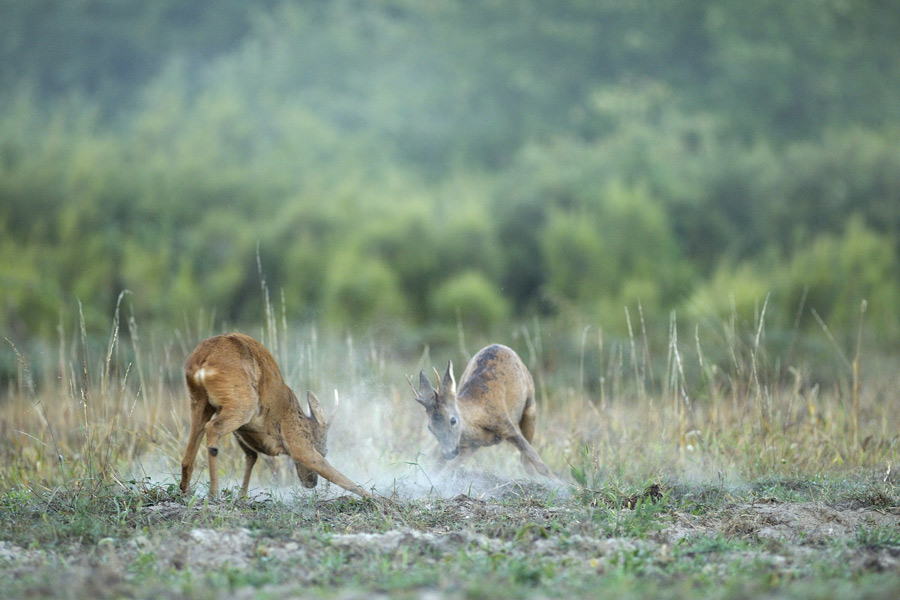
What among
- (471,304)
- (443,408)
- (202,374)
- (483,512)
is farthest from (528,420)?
(471,304)

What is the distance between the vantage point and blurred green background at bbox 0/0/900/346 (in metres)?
21.0

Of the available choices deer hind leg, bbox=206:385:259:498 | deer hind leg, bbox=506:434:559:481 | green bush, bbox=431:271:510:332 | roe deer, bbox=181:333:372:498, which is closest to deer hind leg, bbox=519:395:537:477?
deer hind leg, bbox=506:434:559:481

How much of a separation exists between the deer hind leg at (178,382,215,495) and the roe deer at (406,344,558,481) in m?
1.40

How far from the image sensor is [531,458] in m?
6.78

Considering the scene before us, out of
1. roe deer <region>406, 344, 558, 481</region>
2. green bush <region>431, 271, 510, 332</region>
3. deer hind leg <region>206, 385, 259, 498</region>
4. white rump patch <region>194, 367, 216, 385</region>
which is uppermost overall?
white rump patch <region>194, 367, 216, 385</region>

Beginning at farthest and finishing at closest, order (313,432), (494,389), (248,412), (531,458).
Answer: (494,389) < (531,458) < (313,432) < (248,412)

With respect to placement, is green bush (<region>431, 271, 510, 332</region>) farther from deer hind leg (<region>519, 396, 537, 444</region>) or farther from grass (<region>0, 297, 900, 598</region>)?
deer hind leg (<region>519, 396, 537, 444</region>)

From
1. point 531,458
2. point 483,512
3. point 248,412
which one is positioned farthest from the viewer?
point 531,458

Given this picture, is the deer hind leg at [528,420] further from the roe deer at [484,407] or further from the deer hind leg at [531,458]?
the deer hind leg at [531,458]

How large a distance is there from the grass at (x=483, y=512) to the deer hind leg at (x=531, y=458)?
0.16 meters

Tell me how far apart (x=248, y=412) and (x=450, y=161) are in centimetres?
3032

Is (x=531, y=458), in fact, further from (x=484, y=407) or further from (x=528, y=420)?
(x=528, y=420)

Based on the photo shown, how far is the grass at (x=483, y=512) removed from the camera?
434cm

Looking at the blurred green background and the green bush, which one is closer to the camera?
the green bush
